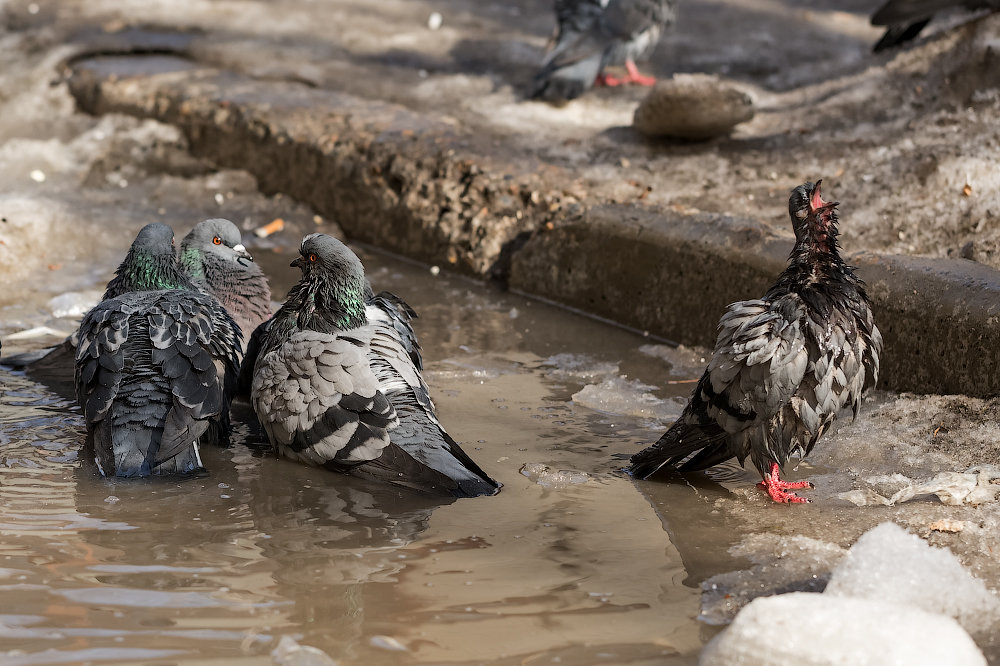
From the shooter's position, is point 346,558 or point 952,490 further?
point 952,490

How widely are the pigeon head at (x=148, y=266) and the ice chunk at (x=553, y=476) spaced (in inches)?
75.4

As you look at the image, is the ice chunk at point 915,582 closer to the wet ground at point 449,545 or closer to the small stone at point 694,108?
the wet ground at point 449,545

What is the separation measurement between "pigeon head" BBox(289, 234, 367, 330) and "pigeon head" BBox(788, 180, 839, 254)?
168 centimetres

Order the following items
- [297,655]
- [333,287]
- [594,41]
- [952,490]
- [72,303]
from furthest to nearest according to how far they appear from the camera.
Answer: [594,41], [72,303], [333,287], [952,490], [297,655]

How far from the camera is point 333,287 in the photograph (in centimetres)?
420

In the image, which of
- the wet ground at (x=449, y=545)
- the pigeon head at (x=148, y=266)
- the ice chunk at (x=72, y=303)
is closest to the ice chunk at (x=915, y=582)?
the wet ground at (x=449, y=545)

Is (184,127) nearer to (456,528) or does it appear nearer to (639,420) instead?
→ (639,420)

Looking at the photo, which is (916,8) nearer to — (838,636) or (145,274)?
(145,274)

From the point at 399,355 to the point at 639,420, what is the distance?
1.06 metres

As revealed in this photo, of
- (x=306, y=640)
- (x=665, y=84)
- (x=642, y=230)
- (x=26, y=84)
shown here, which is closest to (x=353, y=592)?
(x=306, y=640)

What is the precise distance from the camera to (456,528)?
349 cm

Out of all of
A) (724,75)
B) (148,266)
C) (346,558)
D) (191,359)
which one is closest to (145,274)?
(148,266)

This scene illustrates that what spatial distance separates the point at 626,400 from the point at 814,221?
1.23m

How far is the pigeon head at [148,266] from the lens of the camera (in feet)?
15.6
